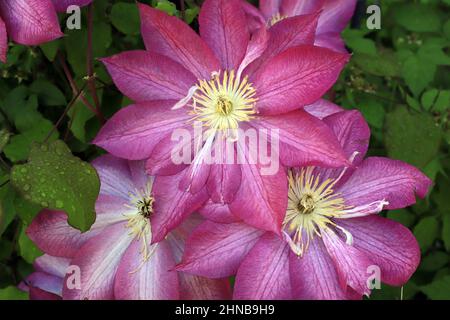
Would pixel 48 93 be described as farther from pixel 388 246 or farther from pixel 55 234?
pixel 388 246

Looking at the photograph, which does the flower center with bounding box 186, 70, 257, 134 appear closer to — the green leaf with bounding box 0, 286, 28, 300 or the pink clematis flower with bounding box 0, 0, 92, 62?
the pink clematis flower with bounding box 0, 0, 92, 62

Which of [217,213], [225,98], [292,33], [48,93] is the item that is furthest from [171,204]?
[48,93]

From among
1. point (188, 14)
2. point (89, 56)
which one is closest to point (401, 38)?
point (188, 14)

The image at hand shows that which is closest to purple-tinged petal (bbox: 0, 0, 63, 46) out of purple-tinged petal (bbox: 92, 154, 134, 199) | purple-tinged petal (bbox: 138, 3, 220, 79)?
purple-tinged petal (bbox: 138, 3, 220, 79)

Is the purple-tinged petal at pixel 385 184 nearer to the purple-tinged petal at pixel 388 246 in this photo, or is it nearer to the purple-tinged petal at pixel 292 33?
the purple-tinged petal at pixel 388 246

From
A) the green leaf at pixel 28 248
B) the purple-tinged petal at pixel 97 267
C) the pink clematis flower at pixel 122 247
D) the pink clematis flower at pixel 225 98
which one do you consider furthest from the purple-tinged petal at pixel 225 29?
the green leaf at pixel 28 248

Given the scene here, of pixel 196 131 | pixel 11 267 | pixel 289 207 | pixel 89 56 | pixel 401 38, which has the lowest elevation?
pixel 11 267

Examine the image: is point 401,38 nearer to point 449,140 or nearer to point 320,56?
point 449,140
